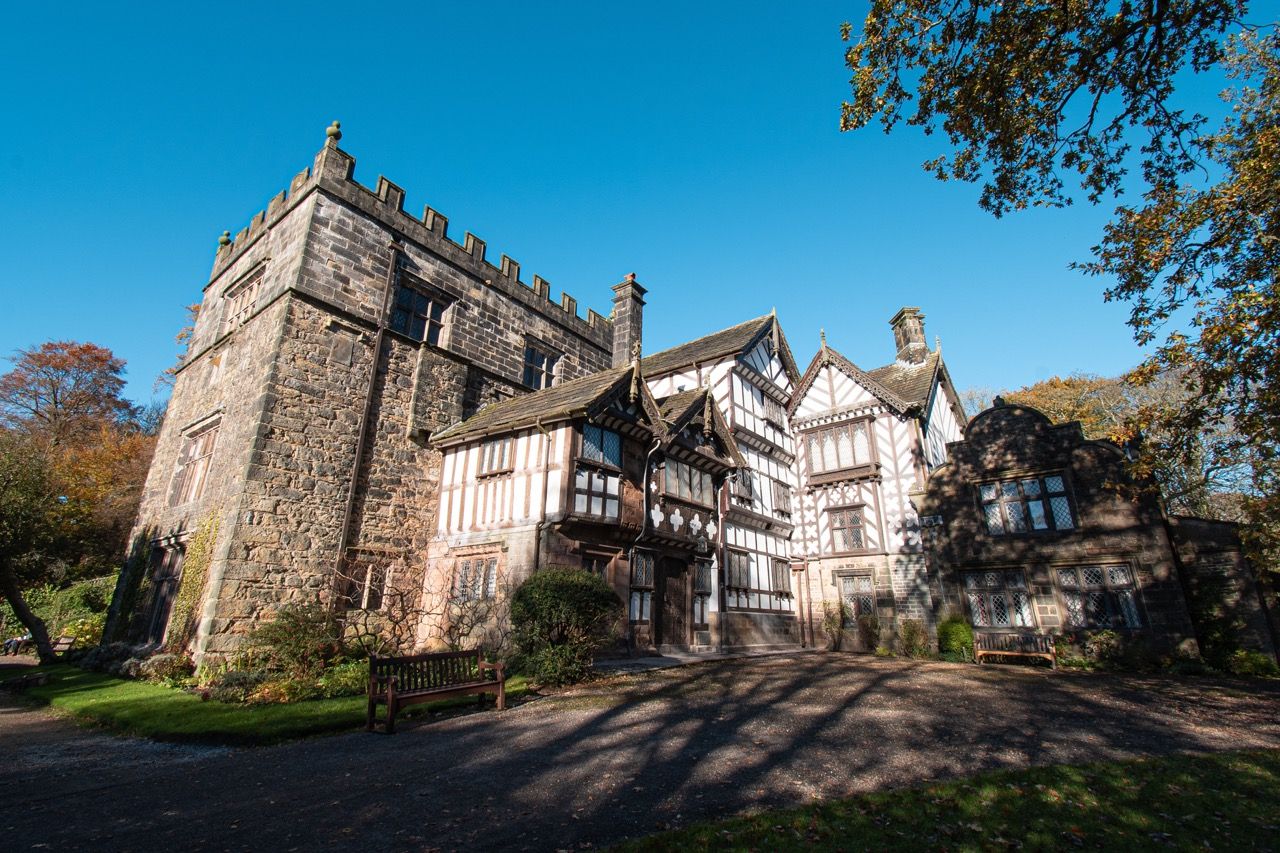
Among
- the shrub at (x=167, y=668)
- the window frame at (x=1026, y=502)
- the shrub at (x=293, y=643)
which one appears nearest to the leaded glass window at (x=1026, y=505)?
the window frame at (x=1026, y=502)

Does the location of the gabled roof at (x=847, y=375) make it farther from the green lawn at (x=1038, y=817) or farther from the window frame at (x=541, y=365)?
the green lawn at (x=1038, y=817)

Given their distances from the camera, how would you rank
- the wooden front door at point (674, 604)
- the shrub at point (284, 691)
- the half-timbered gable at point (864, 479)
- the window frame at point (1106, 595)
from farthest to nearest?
1. the half-timbered gable at point (864, 479)
2. the window frame at point (1106, 595)
3. the wooden front door at point (674, 604)
4. the shrub at point (284, 691)

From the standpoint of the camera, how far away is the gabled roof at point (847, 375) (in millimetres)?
20656

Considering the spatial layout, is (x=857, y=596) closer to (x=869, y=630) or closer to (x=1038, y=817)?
(x=869, y=630)

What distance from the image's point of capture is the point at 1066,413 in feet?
101

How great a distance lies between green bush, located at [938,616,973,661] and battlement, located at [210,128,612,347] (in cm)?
1581

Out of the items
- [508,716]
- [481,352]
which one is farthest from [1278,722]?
[481,352]

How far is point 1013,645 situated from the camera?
53.6 ft

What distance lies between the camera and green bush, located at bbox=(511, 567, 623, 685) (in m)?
10.4

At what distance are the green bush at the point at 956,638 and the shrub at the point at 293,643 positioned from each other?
16.1 m

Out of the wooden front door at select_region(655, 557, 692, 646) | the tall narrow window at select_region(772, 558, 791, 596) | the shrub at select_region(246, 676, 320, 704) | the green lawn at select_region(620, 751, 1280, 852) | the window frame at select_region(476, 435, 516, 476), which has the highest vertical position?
the window frame at select_region(476, 435, 516, 476)

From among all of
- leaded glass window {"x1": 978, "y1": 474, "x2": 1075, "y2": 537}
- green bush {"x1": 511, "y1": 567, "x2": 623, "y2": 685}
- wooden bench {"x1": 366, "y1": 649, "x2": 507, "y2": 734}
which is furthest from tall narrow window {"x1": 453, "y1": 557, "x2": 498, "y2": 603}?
leaded glass window {"x1": 978, "y1": 474, "x2": 1075, "y2": 537}

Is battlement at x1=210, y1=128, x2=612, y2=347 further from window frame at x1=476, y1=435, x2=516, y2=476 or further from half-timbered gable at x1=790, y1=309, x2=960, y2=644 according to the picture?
half-timbered gable at x1=790, y1=309, x2=960, y2=644

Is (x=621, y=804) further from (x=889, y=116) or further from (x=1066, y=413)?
(x=1066, y=413)
